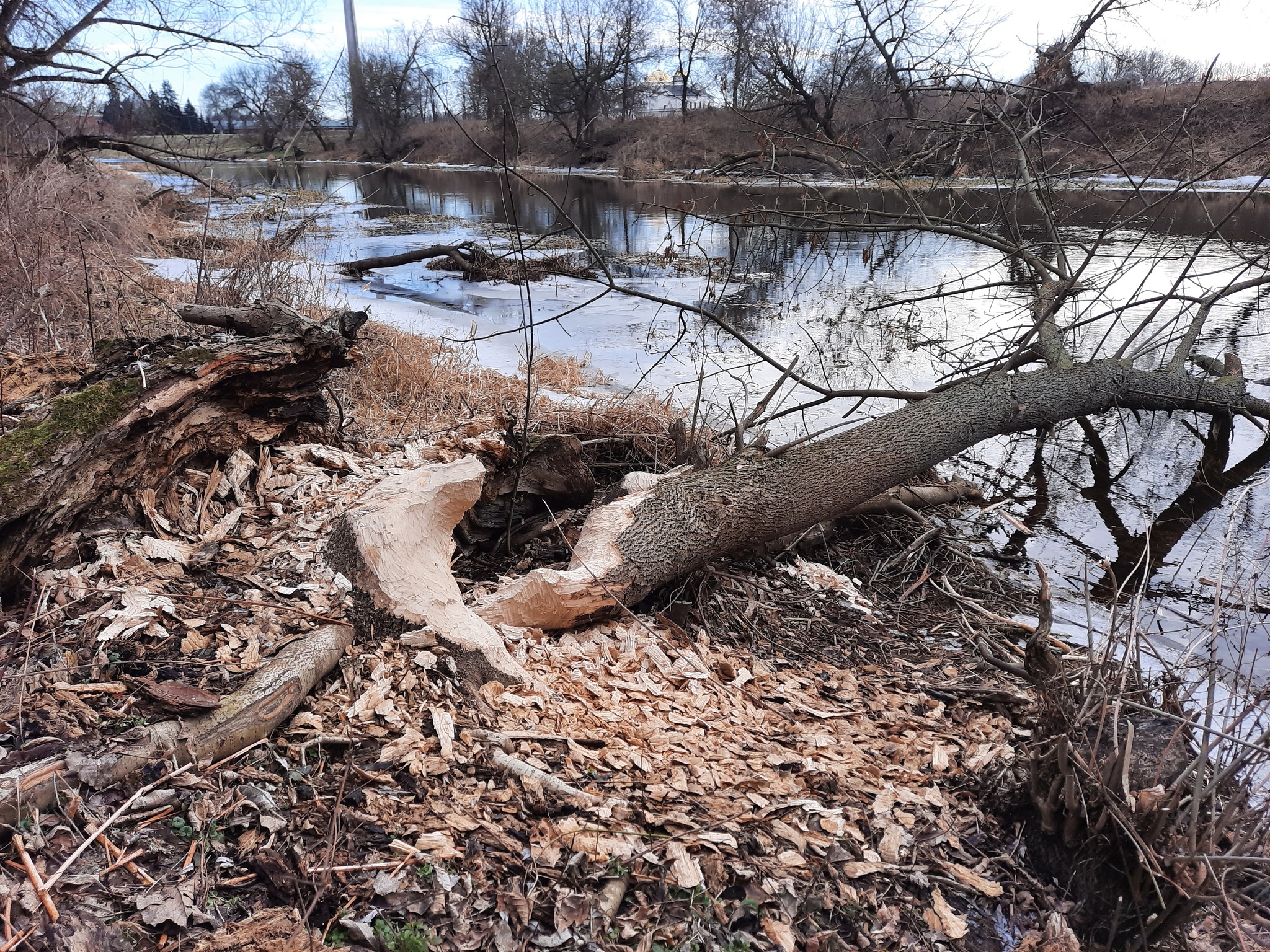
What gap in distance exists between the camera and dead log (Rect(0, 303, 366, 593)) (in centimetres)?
280

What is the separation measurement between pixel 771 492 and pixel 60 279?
6.00 meters

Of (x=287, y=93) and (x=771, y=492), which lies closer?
(x=771, y=492)

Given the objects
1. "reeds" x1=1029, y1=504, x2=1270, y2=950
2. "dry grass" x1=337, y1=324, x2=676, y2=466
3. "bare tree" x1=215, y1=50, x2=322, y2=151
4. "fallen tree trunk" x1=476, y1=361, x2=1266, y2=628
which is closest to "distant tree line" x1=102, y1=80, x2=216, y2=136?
"bare tree" x1=215, y1=50, x2=322, y2=151

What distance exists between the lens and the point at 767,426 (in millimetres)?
6645

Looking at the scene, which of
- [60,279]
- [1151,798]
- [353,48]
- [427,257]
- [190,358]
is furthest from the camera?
[427,257]

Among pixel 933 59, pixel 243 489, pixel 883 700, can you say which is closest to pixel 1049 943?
pixel 883 700

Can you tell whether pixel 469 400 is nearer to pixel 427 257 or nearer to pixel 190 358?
pixel 190 358

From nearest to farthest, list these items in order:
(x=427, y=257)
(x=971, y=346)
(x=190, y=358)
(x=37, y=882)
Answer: (x=37, y=882) < (x=190, y=358) < (x=971, y=346) < (x=427, y=257)

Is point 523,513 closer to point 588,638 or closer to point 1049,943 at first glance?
point 588,638

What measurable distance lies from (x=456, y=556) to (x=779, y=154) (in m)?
4.38

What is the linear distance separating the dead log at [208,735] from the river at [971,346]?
6.13 ft

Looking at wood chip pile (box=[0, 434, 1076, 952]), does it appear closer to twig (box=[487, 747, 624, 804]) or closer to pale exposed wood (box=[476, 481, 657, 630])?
twig (box=[487, 747, 624, 804])

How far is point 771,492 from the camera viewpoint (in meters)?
4.14

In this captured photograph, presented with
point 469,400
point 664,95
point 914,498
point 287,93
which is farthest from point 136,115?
point 664,95
